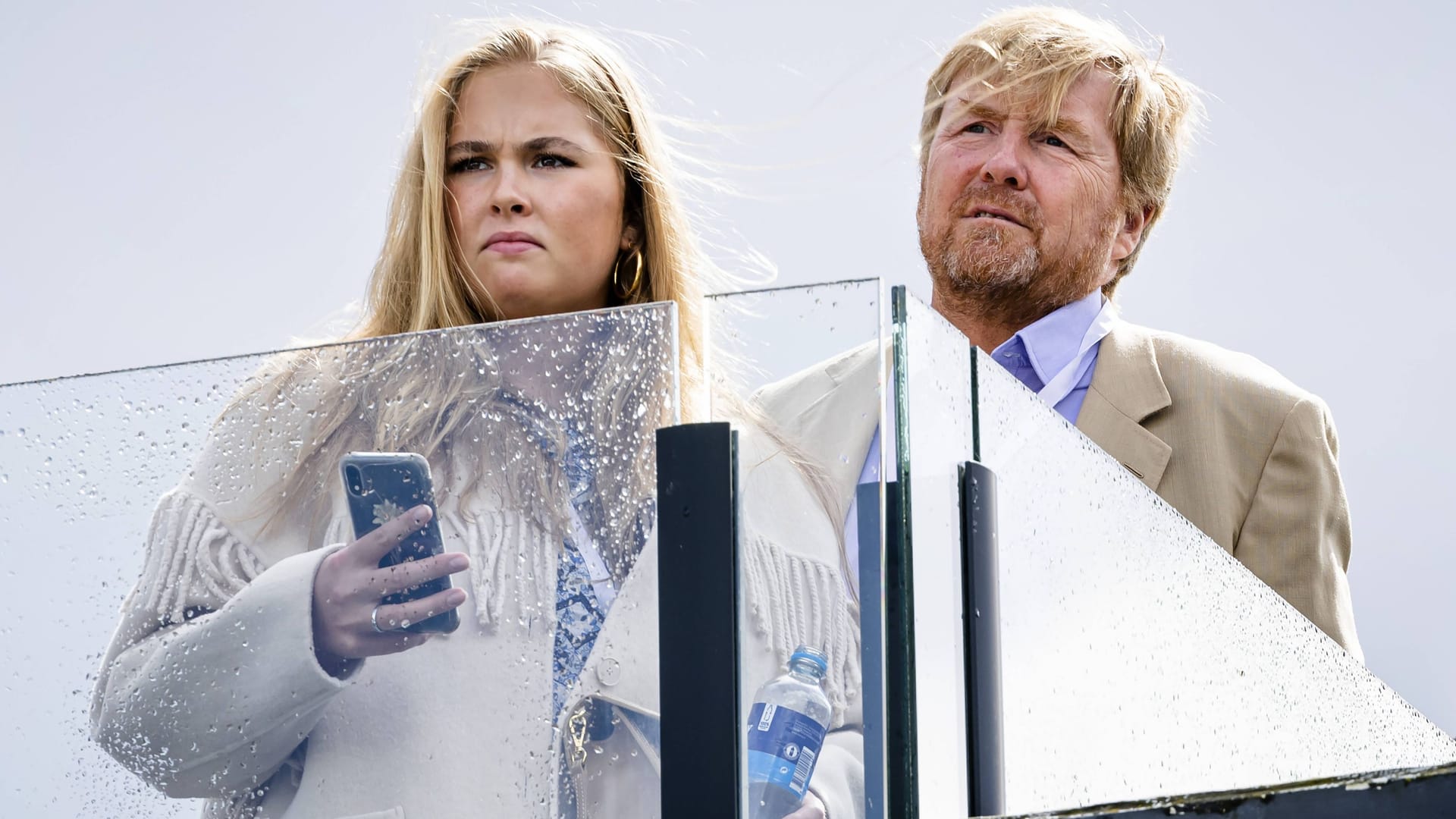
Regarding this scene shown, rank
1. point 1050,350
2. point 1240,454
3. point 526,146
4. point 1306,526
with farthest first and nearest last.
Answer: point 1050,350 < point 1240,454 < point 1306,526 < point 526,146

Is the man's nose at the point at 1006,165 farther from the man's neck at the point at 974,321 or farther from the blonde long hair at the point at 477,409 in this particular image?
the blonde long hair at the point at 477,409

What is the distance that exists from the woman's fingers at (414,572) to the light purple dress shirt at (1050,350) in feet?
6.90

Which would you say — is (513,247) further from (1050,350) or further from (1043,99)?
(1043,99)

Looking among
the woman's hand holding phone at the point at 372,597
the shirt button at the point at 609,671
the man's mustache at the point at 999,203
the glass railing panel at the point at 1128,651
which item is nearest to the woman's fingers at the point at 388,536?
the woman's hand holding phone at the point at 372,597

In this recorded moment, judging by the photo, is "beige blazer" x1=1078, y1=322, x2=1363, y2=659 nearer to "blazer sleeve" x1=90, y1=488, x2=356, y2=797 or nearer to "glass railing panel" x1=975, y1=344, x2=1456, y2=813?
"glass railing panel" x1=975, y1=344, x2=1456, y2=813

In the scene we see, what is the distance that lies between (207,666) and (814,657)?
528mm

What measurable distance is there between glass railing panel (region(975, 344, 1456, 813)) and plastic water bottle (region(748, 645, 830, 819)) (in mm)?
185

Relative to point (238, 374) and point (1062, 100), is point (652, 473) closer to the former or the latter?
point (238, 374)

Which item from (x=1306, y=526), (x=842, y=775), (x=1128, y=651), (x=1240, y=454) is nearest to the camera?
(x=842, y=775)

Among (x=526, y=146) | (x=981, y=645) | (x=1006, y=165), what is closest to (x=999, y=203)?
(x=1006, y=165)

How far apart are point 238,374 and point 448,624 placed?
0.29 m

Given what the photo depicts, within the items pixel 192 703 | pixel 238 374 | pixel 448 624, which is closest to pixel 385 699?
pixel 448 624

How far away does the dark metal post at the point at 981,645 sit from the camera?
1.10 metres

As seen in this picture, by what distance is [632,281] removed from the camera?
7.52 feet
